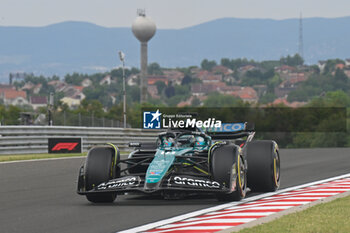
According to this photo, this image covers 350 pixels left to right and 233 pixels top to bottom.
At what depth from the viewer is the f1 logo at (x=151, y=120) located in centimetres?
3762

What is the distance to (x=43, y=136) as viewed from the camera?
27484 millimetres

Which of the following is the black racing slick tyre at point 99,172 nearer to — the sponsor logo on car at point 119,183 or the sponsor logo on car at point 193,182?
the sponsor logo on car at point 119,183

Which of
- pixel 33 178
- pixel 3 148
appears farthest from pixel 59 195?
pixel 3 148

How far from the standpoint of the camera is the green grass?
8227mm

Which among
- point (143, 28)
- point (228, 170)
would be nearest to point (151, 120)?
point (228, 170)

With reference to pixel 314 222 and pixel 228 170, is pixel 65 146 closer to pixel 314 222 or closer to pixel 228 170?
pixel 228 170

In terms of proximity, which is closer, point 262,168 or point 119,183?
point 119,183

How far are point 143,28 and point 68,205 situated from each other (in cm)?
13508

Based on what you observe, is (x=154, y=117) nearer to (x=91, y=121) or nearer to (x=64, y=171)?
(x=91, y=121)

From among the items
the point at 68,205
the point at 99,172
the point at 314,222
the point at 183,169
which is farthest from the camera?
the point at 183,169

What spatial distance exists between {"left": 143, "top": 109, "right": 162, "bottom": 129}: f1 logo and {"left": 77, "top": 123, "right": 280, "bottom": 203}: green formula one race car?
23.8 metres

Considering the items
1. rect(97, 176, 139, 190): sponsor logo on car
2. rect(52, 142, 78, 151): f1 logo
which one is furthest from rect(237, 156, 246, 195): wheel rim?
rect(52, 142, 78, 151): f1 logo

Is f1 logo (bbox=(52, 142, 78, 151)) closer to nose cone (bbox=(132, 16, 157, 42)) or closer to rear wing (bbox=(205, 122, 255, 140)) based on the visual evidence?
rear wing (bbox=(205, 122, 255, 140))

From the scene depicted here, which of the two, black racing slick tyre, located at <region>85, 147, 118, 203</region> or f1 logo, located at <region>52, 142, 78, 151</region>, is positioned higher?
black racing slick tyre, located at <region>85, 147, 118, 203</region>
